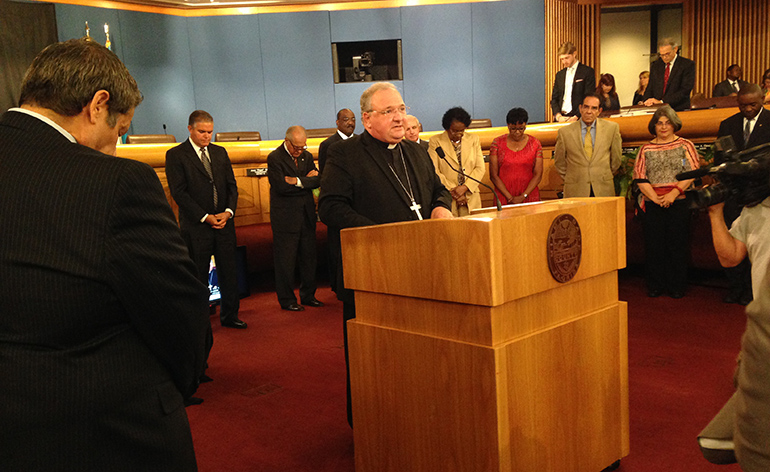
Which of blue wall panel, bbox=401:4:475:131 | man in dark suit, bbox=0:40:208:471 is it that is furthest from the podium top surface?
blue wall panel, bbox=401:4:475:131

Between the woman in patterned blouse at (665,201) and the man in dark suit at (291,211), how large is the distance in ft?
8.91

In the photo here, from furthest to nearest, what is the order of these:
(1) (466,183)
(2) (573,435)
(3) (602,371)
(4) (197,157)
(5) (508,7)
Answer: (5) (508,7)
(1) (466,183)
(4) (197,157)
(3) (602,371)
(2) (573,435)

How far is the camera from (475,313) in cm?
178

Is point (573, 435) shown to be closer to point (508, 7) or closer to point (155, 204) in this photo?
point (155, 204)

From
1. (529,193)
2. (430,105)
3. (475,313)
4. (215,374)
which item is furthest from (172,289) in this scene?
(430,105)

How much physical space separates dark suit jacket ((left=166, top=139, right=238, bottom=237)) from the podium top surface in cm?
267

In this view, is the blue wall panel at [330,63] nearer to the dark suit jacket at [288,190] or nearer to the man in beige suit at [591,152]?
the dark suit jacket at [288,190]

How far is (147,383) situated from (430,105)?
10.5 m

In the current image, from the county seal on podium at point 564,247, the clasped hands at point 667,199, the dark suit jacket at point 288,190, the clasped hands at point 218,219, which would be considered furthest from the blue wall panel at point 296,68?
the county seal on podium at point 564,247

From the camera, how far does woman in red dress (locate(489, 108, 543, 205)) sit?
5414 mm

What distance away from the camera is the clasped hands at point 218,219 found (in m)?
4.58

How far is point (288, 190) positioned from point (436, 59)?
258 inches

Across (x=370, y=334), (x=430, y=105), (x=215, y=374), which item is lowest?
(x=215, y=374)

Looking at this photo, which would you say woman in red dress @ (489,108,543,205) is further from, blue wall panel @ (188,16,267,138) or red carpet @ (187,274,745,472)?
blue wall panel @ (188,16,267,138)
